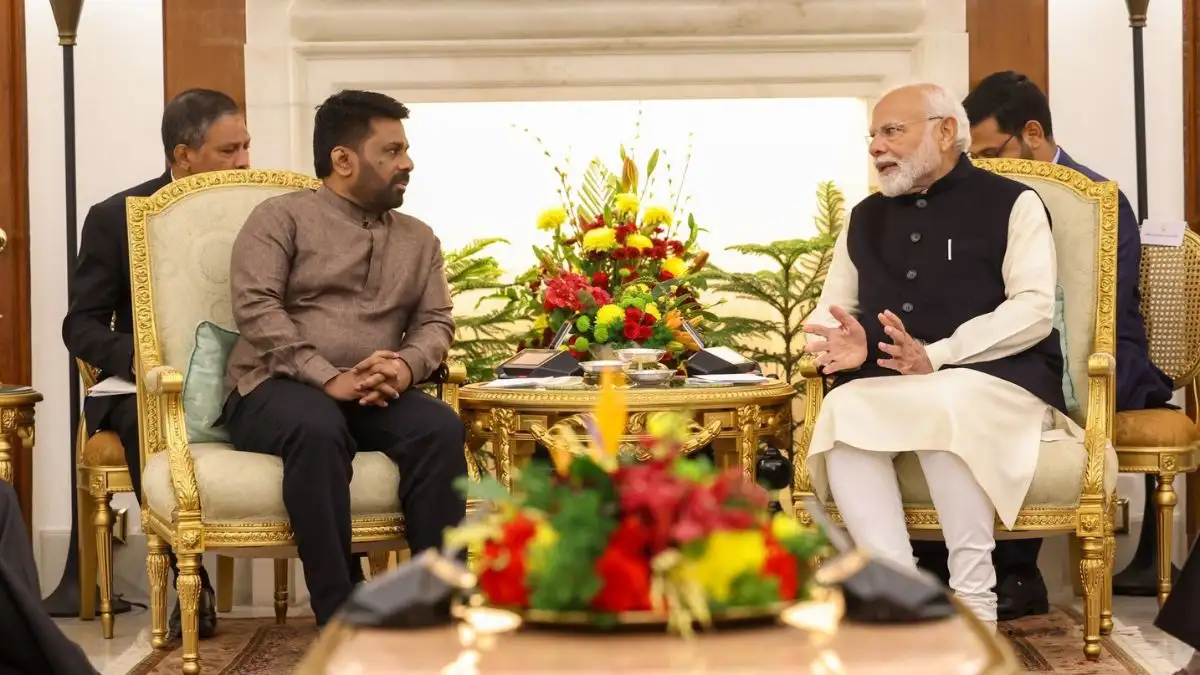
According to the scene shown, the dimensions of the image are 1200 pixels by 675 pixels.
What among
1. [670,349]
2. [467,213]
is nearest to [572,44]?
[467,213]

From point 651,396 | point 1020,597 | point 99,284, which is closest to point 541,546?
point 651,396

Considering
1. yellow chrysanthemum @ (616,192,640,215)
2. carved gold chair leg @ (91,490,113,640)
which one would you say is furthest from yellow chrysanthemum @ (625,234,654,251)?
carved gold chair leg @ (91,490,113,640)

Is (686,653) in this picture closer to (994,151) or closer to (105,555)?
(105,555)

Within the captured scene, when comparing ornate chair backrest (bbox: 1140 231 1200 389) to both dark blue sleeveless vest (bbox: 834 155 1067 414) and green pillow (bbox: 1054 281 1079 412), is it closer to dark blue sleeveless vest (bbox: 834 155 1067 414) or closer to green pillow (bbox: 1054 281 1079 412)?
green pillow (bbox: 1054 281 1079 412)

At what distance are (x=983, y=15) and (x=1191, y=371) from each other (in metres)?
1.57

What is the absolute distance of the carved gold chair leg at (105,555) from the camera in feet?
17.6

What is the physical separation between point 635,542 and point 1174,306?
378 cm

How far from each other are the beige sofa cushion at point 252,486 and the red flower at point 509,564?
2.09 meters

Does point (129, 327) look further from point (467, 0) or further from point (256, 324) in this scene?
point (467, 0)

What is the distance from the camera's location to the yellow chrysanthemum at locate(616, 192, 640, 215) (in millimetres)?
5418

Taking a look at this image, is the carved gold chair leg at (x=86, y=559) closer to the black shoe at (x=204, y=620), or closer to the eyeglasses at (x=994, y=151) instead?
the black shoe at (x=204, y=620)

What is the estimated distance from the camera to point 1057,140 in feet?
20.1

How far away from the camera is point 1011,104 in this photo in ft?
18.5

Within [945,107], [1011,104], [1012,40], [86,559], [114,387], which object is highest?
[1012,40]
